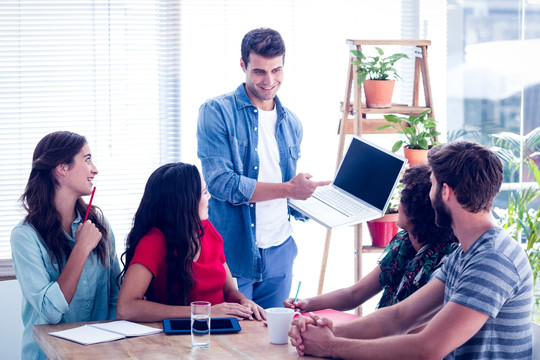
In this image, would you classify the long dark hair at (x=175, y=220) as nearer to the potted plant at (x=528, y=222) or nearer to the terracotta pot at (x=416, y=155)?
the terracotta pot at (x=416, y=155)

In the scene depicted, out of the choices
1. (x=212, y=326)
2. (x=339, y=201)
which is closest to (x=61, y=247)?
(x=212, y=326)

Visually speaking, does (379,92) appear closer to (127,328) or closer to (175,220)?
(175,220)

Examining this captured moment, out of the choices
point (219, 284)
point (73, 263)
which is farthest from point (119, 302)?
point (219, 284)

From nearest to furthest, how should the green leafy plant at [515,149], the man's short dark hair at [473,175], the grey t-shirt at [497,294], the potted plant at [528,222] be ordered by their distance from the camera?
the grey t-shirt at [497,294], the man's short dark hair at [473,175], the potted plant at [528,222], the green leafy plant at [515,149]

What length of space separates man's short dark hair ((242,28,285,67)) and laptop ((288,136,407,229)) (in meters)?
0.50

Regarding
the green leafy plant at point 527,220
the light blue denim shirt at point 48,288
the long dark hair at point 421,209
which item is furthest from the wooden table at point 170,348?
the green leafy plant at point 527,220

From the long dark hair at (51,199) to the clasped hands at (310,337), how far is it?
0.91 meters

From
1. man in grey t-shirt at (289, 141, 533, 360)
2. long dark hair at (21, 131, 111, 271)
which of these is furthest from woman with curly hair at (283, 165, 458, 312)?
long dark hair at (21, 131, 111, 271)

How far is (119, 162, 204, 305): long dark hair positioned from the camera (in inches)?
87.9

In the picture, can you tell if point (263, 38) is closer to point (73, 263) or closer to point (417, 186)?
point (417, 186)

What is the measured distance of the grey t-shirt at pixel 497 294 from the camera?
1.67 meters

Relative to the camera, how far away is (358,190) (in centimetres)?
277

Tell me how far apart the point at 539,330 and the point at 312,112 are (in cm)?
246

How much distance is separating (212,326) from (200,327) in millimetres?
208
